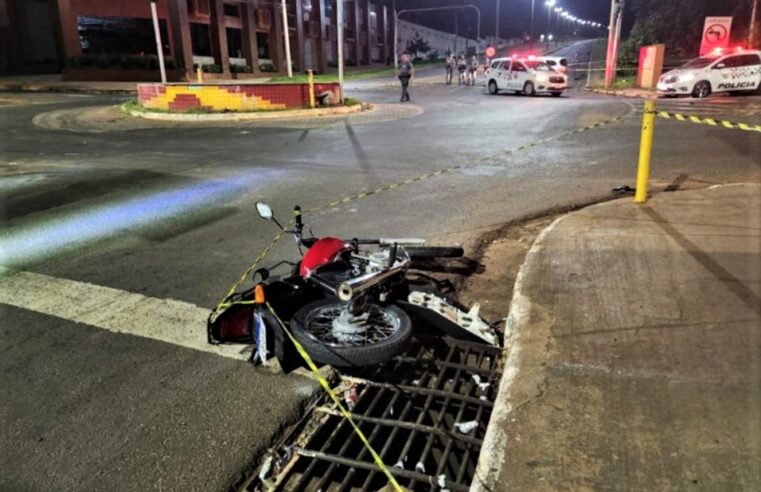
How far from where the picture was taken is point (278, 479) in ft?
9.33

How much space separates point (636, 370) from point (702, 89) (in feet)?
75.7

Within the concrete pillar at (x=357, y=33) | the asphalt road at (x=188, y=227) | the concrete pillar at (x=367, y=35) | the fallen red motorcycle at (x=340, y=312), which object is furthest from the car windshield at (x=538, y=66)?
the concrete pillar at (x=367, y=35)

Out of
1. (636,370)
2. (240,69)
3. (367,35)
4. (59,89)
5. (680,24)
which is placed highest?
(367,35)

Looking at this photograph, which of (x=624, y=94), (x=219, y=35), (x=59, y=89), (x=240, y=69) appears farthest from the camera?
(x=240, y=69)

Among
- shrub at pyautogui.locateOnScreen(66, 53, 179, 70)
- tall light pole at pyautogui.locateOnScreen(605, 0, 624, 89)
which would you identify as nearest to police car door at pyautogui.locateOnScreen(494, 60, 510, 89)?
tall light pole at pyautogui.locateOnScreen(605, 0, 624, 89)

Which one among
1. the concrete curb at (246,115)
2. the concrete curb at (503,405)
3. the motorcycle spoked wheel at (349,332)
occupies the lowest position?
the concrete curb at (503,405)

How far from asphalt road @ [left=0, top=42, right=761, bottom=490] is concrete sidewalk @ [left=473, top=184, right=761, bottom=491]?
1.38 metres

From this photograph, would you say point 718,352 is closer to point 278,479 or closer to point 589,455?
point 589,455

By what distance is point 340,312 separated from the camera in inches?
153

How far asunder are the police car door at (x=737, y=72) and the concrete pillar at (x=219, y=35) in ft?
117

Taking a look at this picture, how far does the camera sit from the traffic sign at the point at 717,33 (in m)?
28.1

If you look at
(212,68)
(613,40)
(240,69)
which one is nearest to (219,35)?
(240,69)

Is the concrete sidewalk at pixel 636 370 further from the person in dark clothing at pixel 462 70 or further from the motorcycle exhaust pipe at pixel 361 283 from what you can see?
the person in dark clothing at pixel 462 70

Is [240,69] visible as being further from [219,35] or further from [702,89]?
[702,89]
